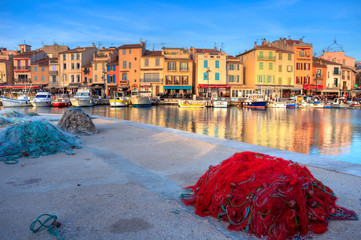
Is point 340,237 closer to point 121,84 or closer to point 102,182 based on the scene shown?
point 102,182

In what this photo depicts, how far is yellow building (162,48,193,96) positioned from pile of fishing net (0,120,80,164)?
52233 mm

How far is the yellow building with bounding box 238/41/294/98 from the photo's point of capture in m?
60.4

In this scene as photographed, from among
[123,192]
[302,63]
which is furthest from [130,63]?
[123,192]

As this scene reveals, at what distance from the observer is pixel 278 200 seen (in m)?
3.24

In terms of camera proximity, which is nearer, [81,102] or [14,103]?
[14,103]

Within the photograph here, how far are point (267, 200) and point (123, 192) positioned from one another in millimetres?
2282

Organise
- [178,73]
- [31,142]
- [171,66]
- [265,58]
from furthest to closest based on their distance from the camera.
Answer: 1. [265,58]
2. [178,73]
3. [171,66]
4. [31,142]

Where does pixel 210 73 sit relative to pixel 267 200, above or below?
above

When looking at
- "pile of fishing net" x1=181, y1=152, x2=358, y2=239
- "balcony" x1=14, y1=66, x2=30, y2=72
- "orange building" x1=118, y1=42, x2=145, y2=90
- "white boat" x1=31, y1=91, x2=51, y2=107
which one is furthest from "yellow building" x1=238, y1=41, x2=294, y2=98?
"pile of fishing net" x1=181, y1=152, x2=358, y2=239

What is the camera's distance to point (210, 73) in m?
58.4

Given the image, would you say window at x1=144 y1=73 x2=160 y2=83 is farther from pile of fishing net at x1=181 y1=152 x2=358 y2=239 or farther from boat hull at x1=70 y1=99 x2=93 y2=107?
pile of fishing net at x1=181 y1=152 x2=358 y2=239

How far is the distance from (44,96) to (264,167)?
50.2 metres

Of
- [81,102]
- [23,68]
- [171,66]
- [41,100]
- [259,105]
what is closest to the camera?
[41,100]

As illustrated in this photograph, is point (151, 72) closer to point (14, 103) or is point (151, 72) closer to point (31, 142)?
point (14, 103)
